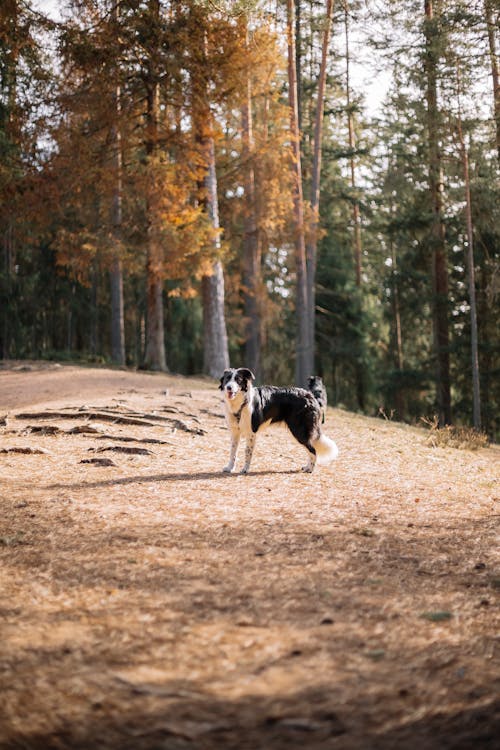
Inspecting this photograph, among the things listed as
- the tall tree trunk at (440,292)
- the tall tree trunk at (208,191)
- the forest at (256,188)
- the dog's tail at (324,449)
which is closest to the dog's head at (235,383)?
the dog's tail at (324,449)

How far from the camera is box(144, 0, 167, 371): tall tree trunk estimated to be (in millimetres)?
17500

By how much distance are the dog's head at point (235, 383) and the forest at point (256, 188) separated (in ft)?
19.1

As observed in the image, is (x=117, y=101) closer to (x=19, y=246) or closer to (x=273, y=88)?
(x=273, y=88)

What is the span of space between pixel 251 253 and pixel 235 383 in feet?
55.3

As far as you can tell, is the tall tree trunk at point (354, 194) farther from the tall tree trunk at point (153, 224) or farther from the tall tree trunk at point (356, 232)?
the tall tree trunk at point (153, 224)

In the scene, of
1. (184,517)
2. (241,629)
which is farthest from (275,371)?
(241,629)

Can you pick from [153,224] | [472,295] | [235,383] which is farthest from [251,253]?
[235,383]

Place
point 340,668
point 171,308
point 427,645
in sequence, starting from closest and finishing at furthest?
point 340,668 → point 427,645 → point 171,308

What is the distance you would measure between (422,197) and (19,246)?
17599mm

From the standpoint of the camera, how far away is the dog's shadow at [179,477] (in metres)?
7.68

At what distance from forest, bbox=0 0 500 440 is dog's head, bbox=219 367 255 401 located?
5821 millimetres

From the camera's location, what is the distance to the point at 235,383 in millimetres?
8109

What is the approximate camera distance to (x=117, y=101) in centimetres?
1808

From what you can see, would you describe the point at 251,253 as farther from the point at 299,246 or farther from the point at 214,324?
the point at 214,324
